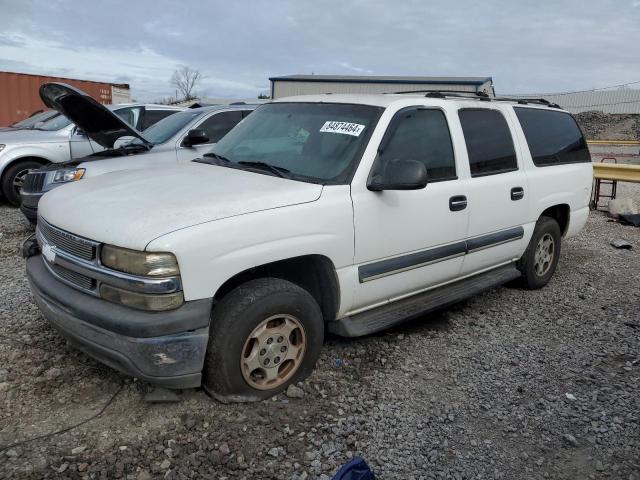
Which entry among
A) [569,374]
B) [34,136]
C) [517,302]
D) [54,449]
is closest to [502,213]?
[517,302]

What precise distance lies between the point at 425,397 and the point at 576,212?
3295 mm

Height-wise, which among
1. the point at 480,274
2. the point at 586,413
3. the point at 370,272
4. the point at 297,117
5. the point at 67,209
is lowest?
the point at 586,413

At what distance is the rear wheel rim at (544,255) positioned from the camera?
5.34m

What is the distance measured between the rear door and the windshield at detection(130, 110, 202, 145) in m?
3.91

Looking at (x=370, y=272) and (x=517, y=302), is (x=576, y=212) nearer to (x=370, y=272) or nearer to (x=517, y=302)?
(x=517, y=302)

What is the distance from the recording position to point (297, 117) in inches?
162

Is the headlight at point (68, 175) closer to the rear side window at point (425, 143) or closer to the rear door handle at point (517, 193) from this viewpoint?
the rear side window at point (425, 143)

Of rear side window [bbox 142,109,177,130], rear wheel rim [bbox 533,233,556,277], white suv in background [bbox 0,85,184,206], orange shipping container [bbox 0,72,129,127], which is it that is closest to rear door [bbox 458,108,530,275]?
rear wheel rim [bbox 533,233,556,277]

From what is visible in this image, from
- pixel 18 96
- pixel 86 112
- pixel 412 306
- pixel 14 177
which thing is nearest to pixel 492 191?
pixel 412 306

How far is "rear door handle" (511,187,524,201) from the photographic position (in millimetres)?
4672

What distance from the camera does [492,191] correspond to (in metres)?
4.42

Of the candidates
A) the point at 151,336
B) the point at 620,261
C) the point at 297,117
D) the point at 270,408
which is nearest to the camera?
the point at 151,336

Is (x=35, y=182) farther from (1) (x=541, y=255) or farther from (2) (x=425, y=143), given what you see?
(1) (x=541, y=255)

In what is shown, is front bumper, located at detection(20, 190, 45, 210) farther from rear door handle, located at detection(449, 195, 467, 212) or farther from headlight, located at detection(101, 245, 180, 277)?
rear door handle, located at detection(449, 195, 467, 212)
